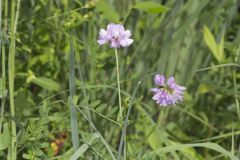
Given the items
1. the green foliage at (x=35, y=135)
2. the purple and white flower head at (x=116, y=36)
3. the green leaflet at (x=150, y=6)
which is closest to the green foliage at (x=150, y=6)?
the green leaflet at (x=150, y=6)

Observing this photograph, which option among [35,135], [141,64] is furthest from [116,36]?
[141,64]

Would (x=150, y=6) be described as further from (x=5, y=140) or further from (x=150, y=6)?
(x=5, y=140)

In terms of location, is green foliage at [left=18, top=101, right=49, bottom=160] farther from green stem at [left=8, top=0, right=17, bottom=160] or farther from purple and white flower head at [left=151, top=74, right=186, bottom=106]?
purple and white flower head at [left=151, top=74, right=186, bottom=106]

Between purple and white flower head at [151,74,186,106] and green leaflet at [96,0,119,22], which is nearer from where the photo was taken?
purple and white flower head at [151,74,186,106]

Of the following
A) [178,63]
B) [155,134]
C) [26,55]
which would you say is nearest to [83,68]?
[26,55]

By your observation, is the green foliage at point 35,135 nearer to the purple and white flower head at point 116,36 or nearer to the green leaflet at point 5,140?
the green leaflet at point 5,140

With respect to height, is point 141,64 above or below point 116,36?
below

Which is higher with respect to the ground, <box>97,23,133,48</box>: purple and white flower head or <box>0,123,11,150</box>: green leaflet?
<box>97,23,133,48</box>: purple and white flower head

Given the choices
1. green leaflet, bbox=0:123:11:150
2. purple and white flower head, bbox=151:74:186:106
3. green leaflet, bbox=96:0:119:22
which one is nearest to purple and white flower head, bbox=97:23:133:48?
purple and white flower head, bbox=151:74:186:106
